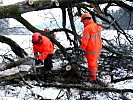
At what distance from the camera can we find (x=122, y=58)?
802cm

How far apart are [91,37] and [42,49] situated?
1311mm

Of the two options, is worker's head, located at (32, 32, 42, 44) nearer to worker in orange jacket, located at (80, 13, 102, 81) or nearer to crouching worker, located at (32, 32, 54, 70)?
crouching worker, located at (32, 32, 54, 70)

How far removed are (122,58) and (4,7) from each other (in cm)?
359

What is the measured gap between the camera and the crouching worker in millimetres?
6881

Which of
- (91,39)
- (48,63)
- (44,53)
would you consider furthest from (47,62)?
(91,39)

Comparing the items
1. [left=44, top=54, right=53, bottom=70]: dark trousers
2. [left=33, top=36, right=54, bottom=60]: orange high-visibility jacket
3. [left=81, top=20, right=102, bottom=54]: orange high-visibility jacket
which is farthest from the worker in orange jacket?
[left=44, top=54, right=53, bottom=70]: dark trousers

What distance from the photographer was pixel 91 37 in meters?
6.62

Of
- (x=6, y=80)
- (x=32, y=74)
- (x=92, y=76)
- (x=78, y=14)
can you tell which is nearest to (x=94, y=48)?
(x=92, y=76)

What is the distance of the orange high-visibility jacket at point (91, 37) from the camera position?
652cm

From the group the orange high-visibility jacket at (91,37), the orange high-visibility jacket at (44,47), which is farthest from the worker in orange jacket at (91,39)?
the orange high-visibility jacket at (44,47)

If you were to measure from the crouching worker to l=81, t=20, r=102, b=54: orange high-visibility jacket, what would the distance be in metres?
1.01

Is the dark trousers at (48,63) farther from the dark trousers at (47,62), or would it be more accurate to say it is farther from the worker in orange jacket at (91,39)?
the worker in orange jacket at (91,39)

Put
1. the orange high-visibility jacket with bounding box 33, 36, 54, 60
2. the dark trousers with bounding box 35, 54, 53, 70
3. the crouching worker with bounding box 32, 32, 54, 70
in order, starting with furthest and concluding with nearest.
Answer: the dark trousers with bounding box 35, 54, 53, 70
the orange high-visibility jacket with bounding box 33, 36, 54, 60
the crouching worker with bounding box 32, 32, 54, 70

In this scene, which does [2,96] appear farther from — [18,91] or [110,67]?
[110,67]
